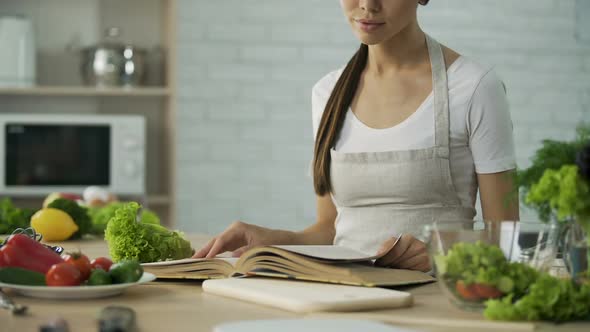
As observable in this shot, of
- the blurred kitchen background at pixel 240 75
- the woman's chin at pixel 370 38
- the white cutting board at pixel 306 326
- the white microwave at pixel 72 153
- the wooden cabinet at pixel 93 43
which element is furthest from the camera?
the wooden cabinet at pixel 93 43

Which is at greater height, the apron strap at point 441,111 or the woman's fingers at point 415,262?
the apron strap at point 441,111

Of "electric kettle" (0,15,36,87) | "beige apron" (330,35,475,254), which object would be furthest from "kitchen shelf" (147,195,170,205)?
"beige apron" (330,35,475,254)

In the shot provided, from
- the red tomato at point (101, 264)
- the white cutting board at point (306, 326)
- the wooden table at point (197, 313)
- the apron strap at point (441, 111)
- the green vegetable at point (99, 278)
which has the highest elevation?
the apron strap at point (441, 111)

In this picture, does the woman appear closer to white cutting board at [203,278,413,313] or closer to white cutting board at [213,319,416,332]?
white cutting board at [203,278,413,313]

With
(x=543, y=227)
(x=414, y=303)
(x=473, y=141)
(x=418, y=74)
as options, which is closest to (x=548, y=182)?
(x=543, y=227)

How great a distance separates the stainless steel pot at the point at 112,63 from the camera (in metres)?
4.21

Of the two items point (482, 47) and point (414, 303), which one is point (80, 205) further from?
point (482, 47)

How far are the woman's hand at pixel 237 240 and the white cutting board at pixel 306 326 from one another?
540mm

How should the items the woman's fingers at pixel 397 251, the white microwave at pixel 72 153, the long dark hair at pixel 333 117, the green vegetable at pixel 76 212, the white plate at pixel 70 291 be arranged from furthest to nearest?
the white microwave at pixel 72 153 → the green vegetable at pixel 76 212 → the long dark hair at pixel 333 117 → the woman's fingers at pixel 397 251 → the white plate at pixel 70 291

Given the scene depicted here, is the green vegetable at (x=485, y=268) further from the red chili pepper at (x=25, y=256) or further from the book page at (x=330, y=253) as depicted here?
the red chili pepper at (x=25, y=256)

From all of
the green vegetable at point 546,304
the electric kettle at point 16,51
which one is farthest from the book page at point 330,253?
the electric kettle at point 16,51

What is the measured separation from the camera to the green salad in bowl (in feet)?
3.70

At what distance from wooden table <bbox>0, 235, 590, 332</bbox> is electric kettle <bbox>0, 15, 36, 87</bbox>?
3.03 m

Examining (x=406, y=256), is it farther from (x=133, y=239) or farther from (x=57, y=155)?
(x=57, y=155)
